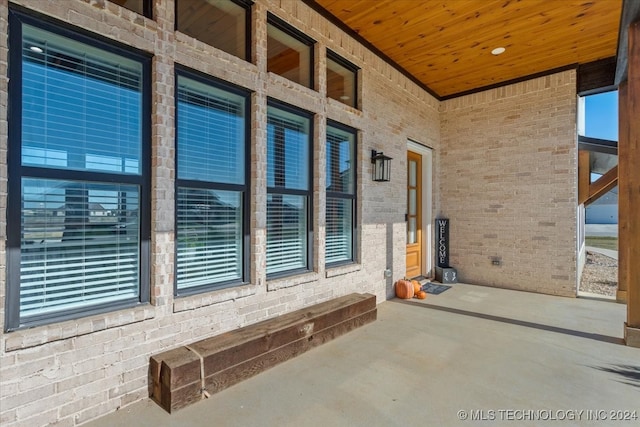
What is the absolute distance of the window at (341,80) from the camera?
4.18m

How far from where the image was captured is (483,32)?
13.4ft

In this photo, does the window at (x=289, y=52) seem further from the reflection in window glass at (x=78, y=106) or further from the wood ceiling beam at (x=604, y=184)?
the wood ceiling beam at (x=604, y=184)

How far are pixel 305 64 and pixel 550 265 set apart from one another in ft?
16.6

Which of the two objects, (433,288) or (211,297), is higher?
(211,297)

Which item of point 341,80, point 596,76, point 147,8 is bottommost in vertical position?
point 147,8

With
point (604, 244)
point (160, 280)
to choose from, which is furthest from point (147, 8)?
point (604, 244)

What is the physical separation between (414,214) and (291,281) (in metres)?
3.59

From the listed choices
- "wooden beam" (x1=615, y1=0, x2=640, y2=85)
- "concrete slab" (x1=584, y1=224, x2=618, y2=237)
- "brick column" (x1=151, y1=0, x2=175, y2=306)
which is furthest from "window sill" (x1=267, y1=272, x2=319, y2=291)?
"concrete slab" (x1=584, y1=224, x2=618, y2=237)

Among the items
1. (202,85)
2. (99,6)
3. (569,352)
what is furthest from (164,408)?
(569,352)

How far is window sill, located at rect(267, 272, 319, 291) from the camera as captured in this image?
320 cm

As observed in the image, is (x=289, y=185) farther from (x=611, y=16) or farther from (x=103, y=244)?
(x=611, y=16)

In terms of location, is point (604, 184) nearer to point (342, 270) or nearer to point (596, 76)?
point (596, 76)

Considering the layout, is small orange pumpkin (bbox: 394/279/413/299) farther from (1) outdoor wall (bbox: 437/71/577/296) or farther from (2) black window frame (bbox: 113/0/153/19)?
(2) black window frame (bbox: 113/0/153/19)

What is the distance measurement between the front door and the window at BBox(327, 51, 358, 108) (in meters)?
2.00
